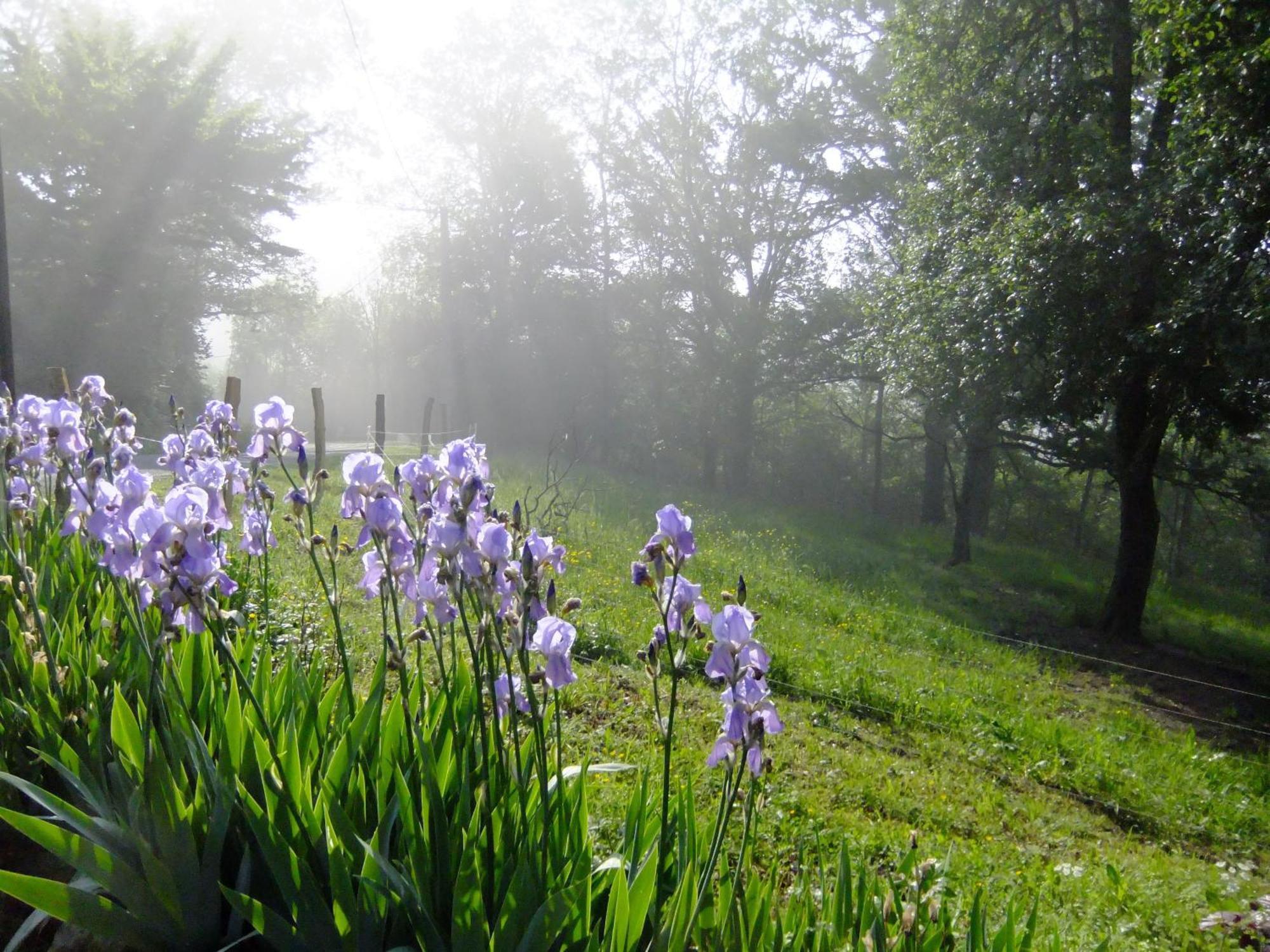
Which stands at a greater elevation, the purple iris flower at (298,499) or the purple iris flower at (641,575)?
the purple iris flower at (298,499)

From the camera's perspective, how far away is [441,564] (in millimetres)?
1582

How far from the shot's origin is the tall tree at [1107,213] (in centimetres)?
697

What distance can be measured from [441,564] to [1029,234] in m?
8.49

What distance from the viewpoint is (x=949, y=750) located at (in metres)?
5.07

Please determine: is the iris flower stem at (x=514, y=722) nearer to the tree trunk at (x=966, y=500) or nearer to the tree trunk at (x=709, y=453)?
the tree trunk at (x=966, y=500)

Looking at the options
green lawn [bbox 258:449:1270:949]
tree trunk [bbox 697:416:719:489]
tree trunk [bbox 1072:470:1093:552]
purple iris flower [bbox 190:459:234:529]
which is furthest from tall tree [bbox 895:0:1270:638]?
tree trunk [bbox 697:416:719:489]

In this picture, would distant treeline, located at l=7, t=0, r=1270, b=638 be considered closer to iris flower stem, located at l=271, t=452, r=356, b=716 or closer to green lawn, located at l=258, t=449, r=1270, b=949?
green lawn, located at l=258, t=449, r=1270, b=949

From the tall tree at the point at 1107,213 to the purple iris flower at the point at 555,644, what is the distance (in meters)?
7.38

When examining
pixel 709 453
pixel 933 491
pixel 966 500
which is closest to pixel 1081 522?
pixel 933 491

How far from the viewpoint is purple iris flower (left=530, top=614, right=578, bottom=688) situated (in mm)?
1520

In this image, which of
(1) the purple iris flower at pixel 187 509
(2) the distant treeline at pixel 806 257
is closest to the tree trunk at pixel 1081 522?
(2) the distant treeline at pixel 806 257

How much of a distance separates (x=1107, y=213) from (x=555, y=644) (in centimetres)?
837

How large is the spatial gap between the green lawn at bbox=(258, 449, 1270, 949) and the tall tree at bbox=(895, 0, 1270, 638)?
9.44 ft

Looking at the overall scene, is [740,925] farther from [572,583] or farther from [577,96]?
[577,96]
